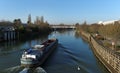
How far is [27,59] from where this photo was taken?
25.7 metres

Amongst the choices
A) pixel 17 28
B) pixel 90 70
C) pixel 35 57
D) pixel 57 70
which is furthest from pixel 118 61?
pixel 17 28

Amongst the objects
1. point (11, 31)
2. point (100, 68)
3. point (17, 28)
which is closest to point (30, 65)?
point (100, 68)

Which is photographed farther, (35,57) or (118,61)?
(35,57)

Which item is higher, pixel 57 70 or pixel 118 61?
pixel 118 61

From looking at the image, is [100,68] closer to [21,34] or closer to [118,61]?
[118,61]

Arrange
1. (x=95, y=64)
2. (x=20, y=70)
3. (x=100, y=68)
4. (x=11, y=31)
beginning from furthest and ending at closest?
(x=11, y=31) → (x=95, y=64) → (x=100, y=68) → (x=20, y=70)

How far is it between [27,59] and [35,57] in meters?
1.09

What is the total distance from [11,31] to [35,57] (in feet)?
160

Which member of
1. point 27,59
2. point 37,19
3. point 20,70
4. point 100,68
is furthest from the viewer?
point 37,19

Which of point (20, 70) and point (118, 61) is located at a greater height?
point (118, 61)

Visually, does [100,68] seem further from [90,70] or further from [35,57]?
[35,57]

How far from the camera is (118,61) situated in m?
22.2

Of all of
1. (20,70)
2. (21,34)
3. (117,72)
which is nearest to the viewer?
(117,72)

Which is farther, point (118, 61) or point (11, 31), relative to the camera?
point (11, 31)
